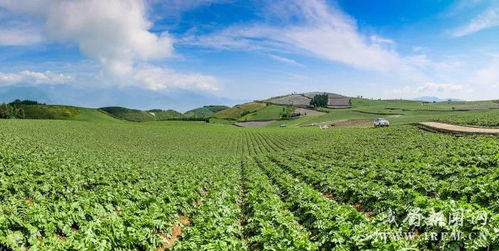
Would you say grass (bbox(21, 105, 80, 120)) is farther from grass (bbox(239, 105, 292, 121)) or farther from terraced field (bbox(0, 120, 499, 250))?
terraced field (bbox(0, 120, 499, 250))

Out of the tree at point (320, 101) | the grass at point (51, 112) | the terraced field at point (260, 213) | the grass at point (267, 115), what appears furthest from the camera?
the tree at point (320, 101)

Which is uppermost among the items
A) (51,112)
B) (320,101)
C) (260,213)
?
(320,101)

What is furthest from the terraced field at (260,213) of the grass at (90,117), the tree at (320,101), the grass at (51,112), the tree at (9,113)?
the tree at (320,101)

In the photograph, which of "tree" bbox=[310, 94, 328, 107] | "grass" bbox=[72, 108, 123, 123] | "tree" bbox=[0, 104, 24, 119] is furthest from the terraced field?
"tree" bbox=[310, 94, 328, 107]

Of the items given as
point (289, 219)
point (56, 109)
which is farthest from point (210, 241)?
point (56, 109)

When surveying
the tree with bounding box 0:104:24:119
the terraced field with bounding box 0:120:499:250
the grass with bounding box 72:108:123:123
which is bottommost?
the terraced field with bounding box 0:120:499:250

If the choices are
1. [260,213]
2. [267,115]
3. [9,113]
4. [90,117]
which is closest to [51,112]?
[9,113]

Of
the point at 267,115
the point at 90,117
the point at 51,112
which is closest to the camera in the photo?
the point at 90,117

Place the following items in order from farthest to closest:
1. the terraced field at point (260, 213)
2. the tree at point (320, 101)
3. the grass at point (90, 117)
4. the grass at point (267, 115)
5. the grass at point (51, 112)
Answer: the tree at point (320, 101), the grass at point (267, 115), the grass at point (51, 112), the grass at point (90, 117), the terraced field at point (260, 213)

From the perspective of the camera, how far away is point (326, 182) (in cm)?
2302

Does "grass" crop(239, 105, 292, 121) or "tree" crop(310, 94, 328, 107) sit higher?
"tree" crop(310, 94, 328, 107)

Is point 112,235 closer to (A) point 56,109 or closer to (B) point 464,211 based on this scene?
(B) point 464,211

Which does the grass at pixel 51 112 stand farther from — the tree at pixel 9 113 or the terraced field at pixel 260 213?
the terraced field at pixel 260 213

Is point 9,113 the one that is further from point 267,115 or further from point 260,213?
point 260,213
